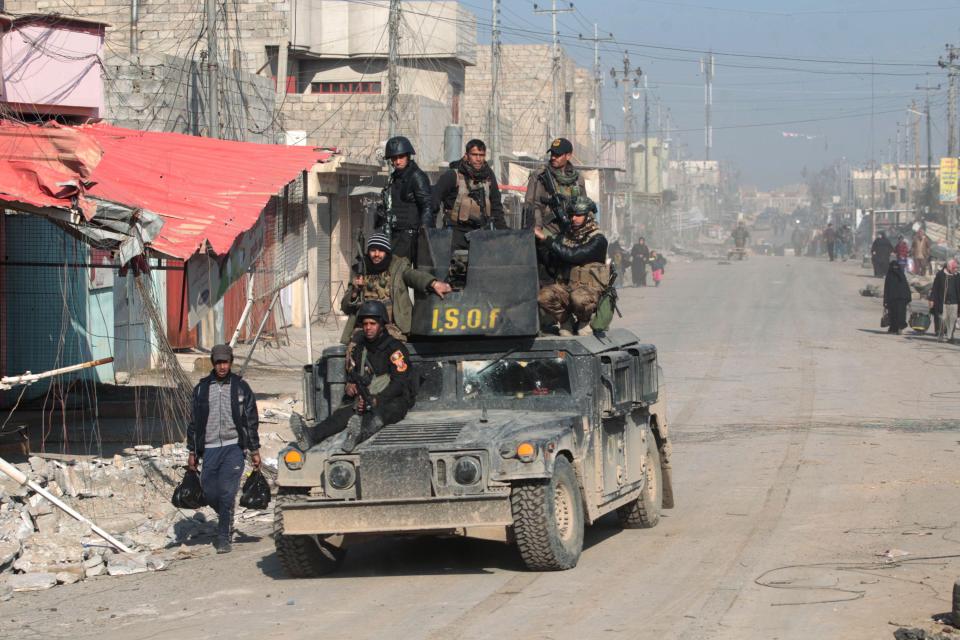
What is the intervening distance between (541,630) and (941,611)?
2.33m

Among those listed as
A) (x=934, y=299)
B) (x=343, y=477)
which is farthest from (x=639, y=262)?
(x=343, y=477)

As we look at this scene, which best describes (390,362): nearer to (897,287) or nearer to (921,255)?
(897,287)

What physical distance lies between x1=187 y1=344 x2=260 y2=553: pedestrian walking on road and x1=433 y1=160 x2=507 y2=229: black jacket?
2.09 meters

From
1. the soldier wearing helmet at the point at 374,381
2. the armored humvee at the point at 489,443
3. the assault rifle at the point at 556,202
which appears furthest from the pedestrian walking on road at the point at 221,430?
the assault rifle at the point at 556,202

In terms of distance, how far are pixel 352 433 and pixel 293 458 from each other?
43 cm

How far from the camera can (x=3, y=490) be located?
1227 cm

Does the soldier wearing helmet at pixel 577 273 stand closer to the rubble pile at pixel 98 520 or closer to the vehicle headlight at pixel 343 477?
the vehicle headlight at pixel 343 477

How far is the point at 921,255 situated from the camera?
46.7 m

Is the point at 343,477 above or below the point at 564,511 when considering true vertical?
above

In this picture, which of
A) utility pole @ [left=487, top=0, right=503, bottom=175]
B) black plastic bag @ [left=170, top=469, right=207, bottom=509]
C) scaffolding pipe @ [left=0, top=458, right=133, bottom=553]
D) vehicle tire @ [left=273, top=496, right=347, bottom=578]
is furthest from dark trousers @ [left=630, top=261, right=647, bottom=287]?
vehicle tire @ [left=273, top=496, right=347, bottom=578]

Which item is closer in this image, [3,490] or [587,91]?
[3,490]

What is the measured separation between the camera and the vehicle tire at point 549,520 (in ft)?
30.6

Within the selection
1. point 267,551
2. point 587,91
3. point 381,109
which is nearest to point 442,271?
point 267,551

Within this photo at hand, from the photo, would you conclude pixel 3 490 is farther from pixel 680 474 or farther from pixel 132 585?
pixel 680 474
